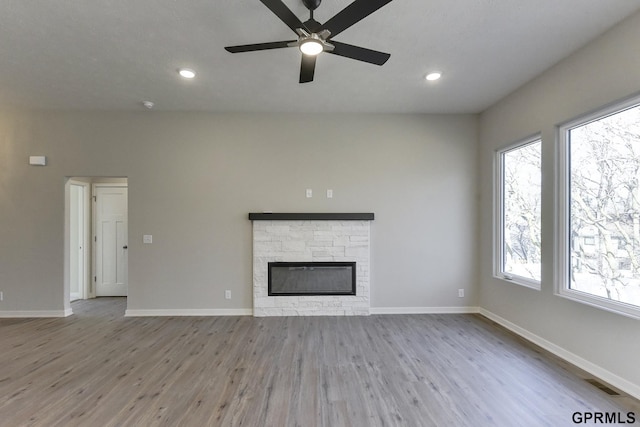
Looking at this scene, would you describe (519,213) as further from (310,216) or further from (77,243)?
(77,243)

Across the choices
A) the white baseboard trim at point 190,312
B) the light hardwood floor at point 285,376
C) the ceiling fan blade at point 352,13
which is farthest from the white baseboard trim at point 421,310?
the ceiling fan blade at point 352,13

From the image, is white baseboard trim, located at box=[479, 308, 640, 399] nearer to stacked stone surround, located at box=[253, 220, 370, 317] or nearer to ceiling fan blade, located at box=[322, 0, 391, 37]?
stacked stone surround, located at box=[253, 220, 370, 317]

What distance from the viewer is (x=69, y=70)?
295 cm

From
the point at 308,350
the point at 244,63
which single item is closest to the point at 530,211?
the point at 308,350

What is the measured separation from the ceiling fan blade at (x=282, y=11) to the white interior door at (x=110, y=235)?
15.4 feet

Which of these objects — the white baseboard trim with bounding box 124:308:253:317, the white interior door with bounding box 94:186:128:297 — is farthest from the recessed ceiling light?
the white interior door with bounding box 94:186:128:297

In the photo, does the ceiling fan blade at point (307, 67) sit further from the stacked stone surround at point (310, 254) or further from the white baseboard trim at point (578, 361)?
the white baseboard trim at point (578, 361)

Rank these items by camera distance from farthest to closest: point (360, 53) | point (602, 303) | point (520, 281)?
point (520, 281) < point (602, 303) < point (360, 53)

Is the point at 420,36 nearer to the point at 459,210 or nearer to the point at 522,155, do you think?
the point at 522,155

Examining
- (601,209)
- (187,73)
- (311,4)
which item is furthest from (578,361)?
(187,73)

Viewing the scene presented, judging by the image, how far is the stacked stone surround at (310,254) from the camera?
13.3 feet

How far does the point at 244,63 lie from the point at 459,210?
3370 mm

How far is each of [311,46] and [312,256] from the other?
275cm

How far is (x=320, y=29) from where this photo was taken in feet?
6.20
